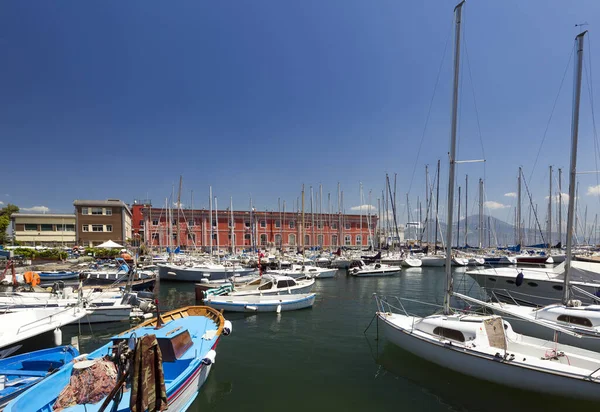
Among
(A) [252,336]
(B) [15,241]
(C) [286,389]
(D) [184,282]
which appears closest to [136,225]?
(B) [15,241]

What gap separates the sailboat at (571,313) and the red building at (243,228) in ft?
171

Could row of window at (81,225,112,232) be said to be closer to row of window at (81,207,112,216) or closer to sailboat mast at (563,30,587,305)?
A: row of window at (81,207,112,216)

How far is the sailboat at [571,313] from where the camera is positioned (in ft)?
41.3

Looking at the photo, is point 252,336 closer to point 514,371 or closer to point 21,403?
point 21,403

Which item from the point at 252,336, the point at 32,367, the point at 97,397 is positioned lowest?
the point at 252,336

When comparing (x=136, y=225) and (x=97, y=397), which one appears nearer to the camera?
A: (x=97, y=397)

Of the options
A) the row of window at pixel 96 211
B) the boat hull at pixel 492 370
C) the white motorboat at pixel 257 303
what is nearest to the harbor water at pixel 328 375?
the boat hull at pixel 492 370

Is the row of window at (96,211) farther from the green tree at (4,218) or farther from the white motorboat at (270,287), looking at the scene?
the white motorboat at (270,287)

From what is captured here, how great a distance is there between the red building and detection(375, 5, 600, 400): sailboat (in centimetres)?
5371

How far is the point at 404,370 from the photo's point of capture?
498 inches

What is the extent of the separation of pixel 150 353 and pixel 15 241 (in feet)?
235

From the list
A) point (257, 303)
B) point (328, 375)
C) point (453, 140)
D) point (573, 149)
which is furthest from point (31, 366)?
point (573, 149)

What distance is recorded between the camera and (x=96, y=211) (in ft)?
204

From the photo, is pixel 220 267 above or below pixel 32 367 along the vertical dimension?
below
